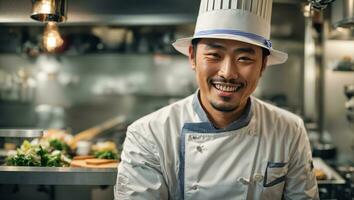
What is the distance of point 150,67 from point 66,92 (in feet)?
4.37

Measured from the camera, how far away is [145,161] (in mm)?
1970

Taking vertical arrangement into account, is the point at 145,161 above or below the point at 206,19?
below

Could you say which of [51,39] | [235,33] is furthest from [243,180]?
[51,39]

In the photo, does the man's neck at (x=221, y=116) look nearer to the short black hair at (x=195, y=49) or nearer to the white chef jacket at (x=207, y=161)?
the white chef jacket at (x=207, y=161)

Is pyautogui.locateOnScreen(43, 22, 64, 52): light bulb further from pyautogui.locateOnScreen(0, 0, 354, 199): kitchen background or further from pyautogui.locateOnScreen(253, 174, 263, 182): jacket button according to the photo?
pyautogui.locateOnScreen(0, 0, 354, 199): kitchen background

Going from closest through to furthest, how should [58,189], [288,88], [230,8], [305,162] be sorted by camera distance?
1. [230,8]
2. [305,162]
3. [58,189]
4. [288,88]

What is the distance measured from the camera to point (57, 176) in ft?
7.38

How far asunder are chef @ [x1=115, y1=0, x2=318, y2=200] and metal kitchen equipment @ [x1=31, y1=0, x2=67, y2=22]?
733 mm

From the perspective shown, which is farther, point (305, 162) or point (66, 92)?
point (66, 92)

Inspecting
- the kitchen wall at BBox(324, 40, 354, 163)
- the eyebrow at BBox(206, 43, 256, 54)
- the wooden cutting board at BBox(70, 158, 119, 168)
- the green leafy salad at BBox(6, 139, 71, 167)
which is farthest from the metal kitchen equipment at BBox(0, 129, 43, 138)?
the kitchen wall at BBox(324, 40, 354, 163)

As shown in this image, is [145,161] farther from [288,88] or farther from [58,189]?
[288,88]

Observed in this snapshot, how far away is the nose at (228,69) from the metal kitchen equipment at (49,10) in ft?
3.44

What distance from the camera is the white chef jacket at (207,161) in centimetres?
197

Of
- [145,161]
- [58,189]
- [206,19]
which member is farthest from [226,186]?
[58,189]
